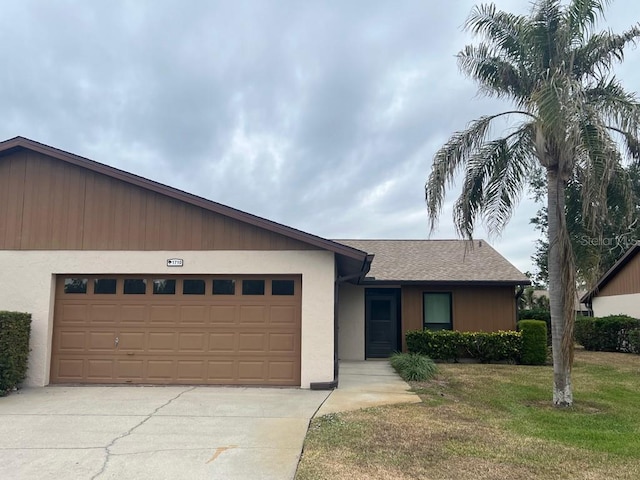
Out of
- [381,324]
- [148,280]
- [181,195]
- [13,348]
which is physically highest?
[181,195]

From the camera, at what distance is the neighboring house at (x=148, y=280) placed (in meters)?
10.9

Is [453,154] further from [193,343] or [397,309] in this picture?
[397,309]

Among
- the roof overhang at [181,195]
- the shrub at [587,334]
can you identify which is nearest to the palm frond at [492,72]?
the roof overhang at [181,195]

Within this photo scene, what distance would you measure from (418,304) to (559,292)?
8.13 meters

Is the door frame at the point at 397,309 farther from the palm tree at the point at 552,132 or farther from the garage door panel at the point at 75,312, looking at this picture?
the garage door panel at the point at 75,312

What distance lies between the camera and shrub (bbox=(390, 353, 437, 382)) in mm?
12094

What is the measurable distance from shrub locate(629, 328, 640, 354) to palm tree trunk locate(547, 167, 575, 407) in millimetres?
12018

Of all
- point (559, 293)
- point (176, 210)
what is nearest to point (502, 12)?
point (559, 293)

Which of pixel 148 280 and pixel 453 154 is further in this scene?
pixel 148 280

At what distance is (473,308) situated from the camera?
1714 cm

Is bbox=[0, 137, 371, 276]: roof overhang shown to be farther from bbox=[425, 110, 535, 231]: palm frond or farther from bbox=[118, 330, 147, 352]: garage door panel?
bbox=[118, 330, 147, 352]: garage door panel

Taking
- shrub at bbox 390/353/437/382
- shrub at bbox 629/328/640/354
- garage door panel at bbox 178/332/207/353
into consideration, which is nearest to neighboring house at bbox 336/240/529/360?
shrub at bbox 390/353/437/382

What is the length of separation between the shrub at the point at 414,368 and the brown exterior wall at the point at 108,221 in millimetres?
4357

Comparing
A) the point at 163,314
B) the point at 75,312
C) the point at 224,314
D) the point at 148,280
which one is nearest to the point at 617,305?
the point at 224,314
